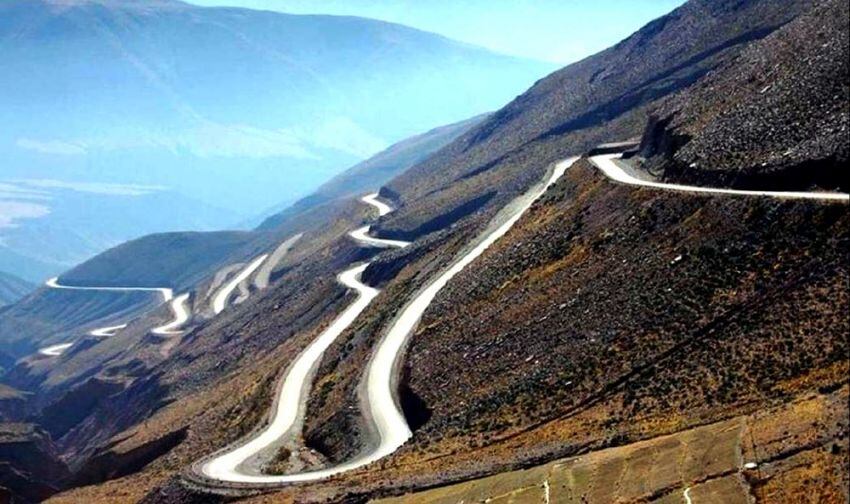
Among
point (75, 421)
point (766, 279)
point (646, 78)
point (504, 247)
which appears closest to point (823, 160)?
point (766, 279)

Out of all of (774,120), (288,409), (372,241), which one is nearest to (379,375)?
(288,409)

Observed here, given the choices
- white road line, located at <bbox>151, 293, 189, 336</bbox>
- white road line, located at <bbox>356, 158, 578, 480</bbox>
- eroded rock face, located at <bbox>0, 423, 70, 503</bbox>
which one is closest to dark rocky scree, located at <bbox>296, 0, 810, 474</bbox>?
white road line, located at <bbox>356, 158, 578, 480</bbox>

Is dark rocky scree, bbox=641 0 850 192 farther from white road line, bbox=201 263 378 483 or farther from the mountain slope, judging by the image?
white road line, bbox=201 263 378 483

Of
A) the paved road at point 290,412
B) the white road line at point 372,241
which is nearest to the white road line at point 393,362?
the paved road at point 290,412

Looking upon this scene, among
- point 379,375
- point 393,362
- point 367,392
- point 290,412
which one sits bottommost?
point 290,412

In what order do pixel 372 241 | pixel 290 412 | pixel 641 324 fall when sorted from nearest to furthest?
pixel 641 324 → pixel 290 412 → pixel 372 241

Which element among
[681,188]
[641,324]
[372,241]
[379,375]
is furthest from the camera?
[372,241]

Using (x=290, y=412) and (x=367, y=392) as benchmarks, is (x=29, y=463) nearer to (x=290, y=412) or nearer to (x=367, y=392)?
(x=290, y=412)

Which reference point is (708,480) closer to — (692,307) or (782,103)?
(692,307)
